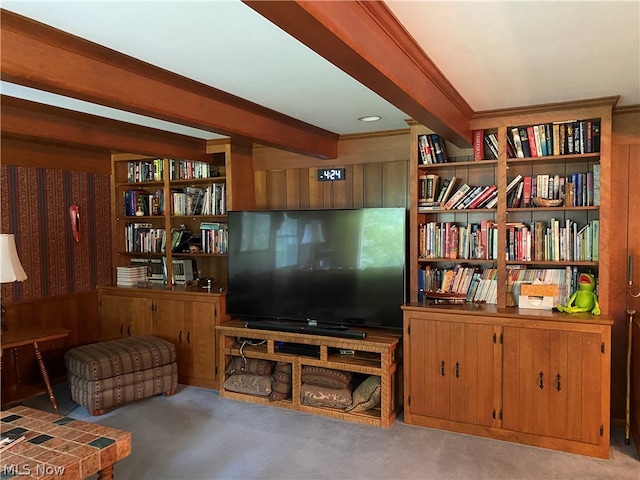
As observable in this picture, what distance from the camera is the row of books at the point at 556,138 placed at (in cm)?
306

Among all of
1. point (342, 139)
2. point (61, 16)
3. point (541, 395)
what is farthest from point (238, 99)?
point (541, 395)

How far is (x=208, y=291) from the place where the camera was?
4.23 meters

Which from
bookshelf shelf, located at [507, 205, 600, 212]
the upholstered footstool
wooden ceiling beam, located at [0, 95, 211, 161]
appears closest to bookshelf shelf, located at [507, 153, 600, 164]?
bookshelf shelf, located at [507, 205, 600, 212]

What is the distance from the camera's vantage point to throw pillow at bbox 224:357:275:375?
3912 millimetres

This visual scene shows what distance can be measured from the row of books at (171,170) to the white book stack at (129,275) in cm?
90

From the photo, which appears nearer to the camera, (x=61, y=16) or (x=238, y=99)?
(x=61, y=16)

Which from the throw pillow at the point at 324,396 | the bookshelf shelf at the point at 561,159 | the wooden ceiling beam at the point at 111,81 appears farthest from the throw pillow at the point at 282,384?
the bookshelf shelf at the point at 561,159

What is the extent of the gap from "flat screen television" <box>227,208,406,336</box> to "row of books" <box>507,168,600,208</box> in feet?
2.70

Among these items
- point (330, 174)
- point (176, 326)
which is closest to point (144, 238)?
point (176, 326)

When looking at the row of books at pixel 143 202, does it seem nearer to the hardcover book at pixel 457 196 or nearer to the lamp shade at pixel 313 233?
the lamp shade at pixel 313 233

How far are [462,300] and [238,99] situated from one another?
82.1 inches

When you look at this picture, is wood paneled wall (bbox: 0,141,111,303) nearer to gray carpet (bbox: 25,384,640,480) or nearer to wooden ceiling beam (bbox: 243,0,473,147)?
gray carpet (bbox: 25,384,640,480)

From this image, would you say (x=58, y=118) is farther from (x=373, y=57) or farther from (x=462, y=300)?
(x=462, y=300)

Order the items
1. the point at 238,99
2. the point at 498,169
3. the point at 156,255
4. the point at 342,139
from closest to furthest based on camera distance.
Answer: the point at 238,99, the point at 498,169, the point at 342,139, the point at 156,255
